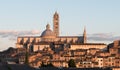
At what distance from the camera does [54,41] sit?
145125mm

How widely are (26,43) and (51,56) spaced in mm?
36066

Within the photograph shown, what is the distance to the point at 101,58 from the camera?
10694cm

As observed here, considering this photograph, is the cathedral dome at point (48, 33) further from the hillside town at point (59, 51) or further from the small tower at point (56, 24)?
the small tower at point (56, 24)

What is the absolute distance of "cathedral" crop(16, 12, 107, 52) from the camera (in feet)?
437

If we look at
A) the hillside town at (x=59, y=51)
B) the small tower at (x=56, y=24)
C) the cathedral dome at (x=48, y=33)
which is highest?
the small tower at (x=56, y=24)

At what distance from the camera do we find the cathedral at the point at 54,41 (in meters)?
133

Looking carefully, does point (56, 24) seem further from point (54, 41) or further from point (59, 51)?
point (59, 51)

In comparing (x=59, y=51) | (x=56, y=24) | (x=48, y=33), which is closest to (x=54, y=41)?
(x=48, y=33)

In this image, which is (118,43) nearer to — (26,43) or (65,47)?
(65,47)

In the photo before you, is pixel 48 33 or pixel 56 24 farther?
pixel 56 24

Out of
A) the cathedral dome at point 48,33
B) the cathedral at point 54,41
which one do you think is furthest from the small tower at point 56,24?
the cathedral dome at point 48,33

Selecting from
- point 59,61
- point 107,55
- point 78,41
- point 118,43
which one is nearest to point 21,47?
point 78,41

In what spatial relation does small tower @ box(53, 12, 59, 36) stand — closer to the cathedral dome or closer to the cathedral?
the cathedral

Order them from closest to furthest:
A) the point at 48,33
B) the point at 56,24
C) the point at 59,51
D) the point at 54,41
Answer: the point at 59,51 < the point at 54,41 < the point at 48,33 < the point at 56,24
